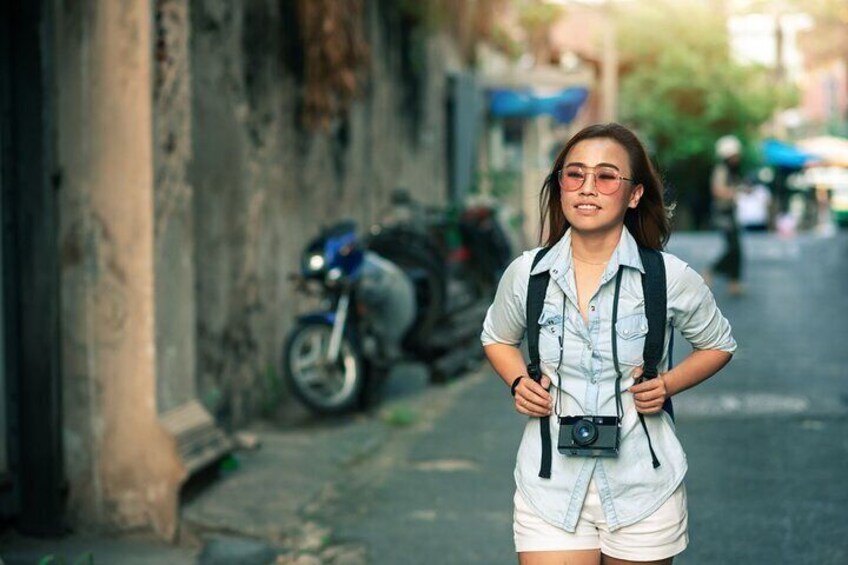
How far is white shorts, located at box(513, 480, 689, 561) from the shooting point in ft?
11.2

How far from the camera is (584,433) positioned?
11.1 feet

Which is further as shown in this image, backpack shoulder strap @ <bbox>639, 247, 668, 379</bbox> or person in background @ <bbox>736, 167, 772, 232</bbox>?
person in background @ <bbox>736, 167, 772, 232</bbox>

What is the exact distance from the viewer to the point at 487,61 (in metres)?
24.8

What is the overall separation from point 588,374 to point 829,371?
312 inches

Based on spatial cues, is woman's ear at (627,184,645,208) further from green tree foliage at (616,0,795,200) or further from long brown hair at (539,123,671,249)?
green tree foliage at (616,0,795,200)

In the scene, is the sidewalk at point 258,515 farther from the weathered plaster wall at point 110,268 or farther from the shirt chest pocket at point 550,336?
the shirt chest pocket at point 550,336

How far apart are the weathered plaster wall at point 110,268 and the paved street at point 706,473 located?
0.88m

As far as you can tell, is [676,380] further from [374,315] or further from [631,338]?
[374,315]

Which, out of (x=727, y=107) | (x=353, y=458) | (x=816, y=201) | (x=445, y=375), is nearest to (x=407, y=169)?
(x=445, y=375)

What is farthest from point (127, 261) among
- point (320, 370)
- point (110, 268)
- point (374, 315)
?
point (374, 315)

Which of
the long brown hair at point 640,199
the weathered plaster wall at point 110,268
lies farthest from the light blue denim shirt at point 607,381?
the weathered plaster wall at point 110,268

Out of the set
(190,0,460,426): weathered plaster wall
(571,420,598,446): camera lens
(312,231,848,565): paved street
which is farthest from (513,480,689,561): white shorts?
(190,0,460,426): weathered plaster wall

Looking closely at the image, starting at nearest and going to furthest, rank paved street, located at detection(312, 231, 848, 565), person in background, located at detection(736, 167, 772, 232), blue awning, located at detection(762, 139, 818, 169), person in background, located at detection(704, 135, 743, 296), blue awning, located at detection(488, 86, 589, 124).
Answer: paved street, located at detection(312, 231, 848, 565), person in background, located at detection(704, 135, 743, 296), blue awning, located at detection(488, 86, 589, 124), person in background, located at detection(736, 167, 772, 232), blue awning, located at detection(762, 139, 818, 169)

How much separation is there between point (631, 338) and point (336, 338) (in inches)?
203
